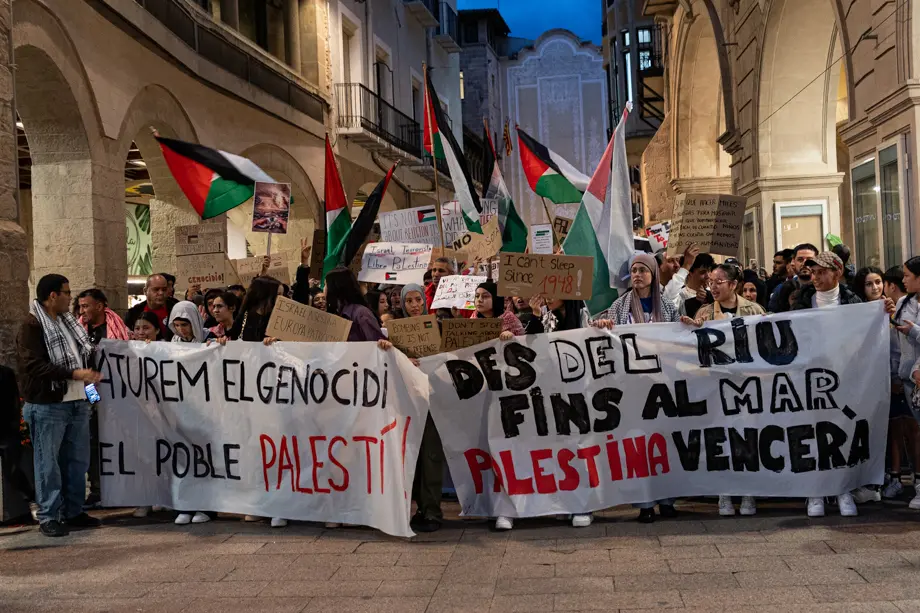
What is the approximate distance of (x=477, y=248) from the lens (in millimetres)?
11859

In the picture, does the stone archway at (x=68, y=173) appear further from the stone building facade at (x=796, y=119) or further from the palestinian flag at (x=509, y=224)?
the stone building facade at (x=796, y=119)

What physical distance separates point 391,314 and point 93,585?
4.40 m

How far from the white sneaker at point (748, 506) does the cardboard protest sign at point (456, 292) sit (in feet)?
12.0

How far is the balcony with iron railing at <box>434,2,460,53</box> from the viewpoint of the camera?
3581 centimetres

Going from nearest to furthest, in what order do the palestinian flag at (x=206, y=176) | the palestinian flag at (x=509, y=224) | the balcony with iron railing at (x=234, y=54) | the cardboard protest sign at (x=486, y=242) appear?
1. the palestinian flag at (x=206, y=176)
2. the cardboard protest sign at (x=486, y=242)
3. the palestinian flag at (x=509, y=224)
4. the balcony with iron railing at (x=234, y=54)

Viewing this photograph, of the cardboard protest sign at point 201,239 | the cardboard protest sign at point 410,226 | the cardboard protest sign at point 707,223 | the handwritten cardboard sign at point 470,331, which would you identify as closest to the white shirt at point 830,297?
the handwritten cardboard sign at point 470,331

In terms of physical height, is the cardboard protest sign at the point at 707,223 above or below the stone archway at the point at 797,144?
below

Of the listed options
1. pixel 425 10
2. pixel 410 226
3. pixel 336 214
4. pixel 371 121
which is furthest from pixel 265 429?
pixel 425 10

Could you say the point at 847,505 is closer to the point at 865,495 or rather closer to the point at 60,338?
the point at 865,495

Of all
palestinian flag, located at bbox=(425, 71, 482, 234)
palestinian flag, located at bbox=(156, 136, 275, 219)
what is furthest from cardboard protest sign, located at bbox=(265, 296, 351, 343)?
palestinian flag, located at bbox=(425, 71, 482, 234)

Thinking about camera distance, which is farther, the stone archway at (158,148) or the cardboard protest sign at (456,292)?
the stone archway at (158,148)

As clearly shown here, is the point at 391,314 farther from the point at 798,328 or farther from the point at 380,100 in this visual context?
the point at 380,100

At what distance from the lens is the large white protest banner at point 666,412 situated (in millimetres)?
7348

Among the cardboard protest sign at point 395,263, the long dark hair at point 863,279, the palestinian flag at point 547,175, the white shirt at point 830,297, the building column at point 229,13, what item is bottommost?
the white shirt at point 830,297
